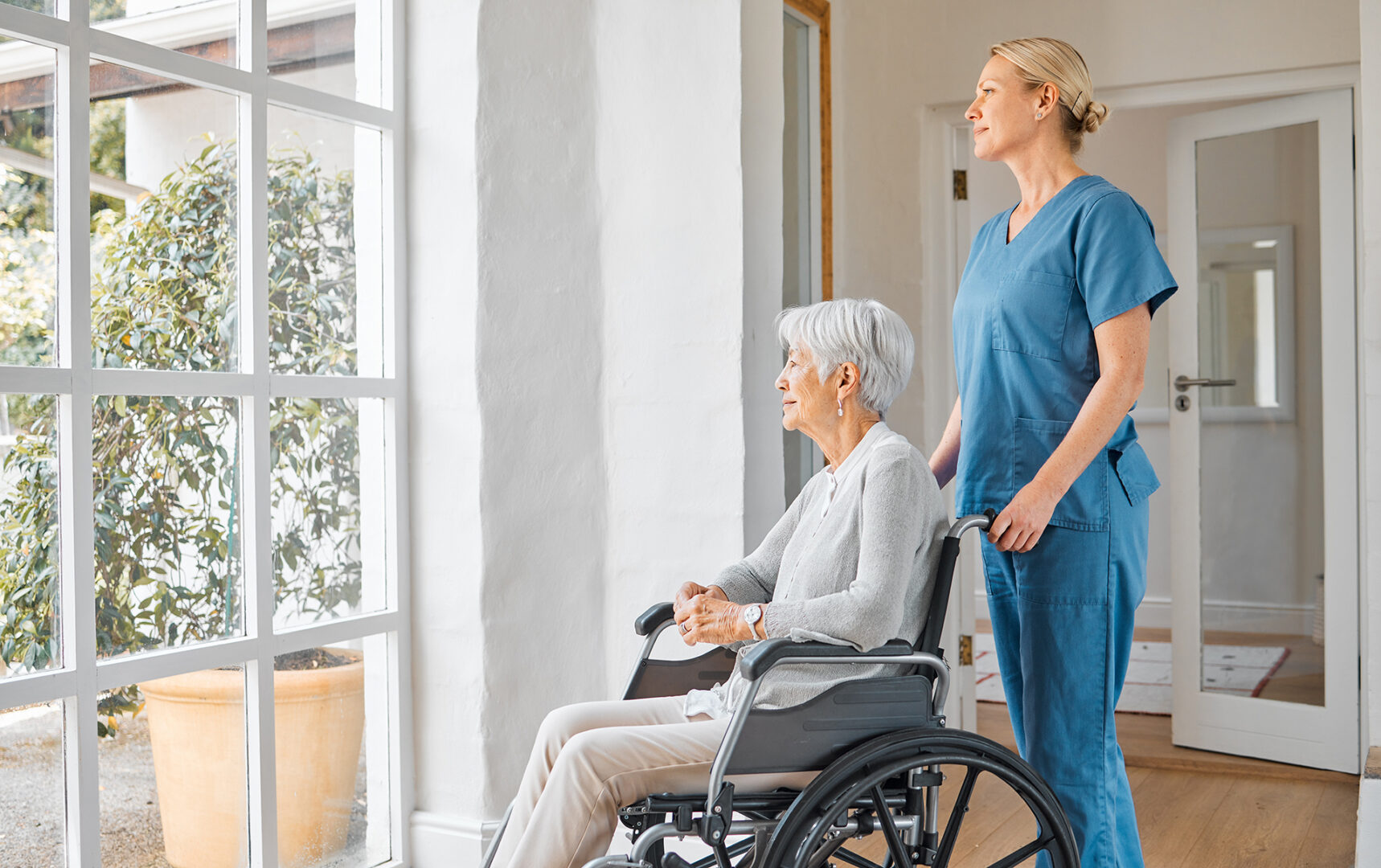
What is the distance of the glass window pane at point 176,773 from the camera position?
1874 mm

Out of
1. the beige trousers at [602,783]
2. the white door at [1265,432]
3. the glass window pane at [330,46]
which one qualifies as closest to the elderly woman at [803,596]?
the beige trousers at [602,783]

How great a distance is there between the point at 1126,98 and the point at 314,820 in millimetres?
2932

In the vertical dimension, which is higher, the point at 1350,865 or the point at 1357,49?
the point at 1357,49

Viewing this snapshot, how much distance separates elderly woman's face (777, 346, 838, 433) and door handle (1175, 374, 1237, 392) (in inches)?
91.8

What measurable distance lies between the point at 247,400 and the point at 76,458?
0.34 meters

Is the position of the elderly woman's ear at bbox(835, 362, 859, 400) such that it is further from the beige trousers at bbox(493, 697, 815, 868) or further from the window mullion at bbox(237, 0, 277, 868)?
the window mullion at bbox(237, 0, 277, 868)

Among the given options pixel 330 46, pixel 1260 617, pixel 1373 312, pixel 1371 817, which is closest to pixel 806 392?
pixel 330 46

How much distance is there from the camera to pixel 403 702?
2402 mm

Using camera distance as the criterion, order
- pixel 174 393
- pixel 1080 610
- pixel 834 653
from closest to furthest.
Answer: pixel 834 653
pixel 1080 610
pixel 174 393

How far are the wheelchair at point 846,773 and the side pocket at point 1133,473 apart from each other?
0.25 m

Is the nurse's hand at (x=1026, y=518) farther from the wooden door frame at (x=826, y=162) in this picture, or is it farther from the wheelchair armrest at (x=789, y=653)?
the wooden door frame at (x=826, y=162)

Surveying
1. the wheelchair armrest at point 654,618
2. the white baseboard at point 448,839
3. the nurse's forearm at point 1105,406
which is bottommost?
the white baseboard at point 448,839

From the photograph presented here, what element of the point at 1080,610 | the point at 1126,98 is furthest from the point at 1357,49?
the point at 1080,610

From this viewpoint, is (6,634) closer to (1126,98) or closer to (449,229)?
(449,229)
